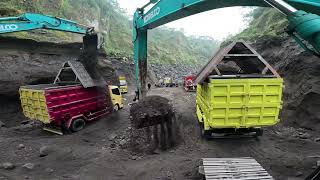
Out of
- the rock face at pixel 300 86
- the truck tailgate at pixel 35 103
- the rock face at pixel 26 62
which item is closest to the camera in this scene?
the rock face at pixel 300 86

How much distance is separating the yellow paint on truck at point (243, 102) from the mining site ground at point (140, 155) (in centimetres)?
91

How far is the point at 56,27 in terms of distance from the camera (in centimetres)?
1427

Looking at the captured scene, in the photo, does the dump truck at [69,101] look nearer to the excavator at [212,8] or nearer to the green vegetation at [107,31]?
the excavator at [212,8]

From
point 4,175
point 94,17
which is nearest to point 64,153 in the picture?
point 4,175

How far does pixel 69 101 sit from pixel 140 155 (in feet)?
15.8

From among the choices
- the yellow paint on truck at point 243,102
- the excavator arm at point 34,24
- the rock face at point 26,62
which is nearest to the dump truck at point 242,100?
the yellow paint on truck at point 243,102

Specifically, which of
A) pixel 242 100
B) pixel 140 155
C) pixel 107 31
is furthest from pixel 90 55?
pixel 107 31

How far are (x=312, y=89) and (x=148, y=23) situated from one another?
6.29 m

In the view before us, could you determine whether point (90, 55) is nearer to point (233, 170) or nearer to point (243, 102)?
point (243, 102)

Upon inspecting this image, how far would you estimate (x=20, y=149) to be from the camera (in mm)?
10344

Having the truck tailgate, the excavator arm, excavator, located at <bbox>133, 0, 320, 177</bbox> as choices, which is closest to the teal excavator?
excavator, located at <bbox>133, 0, 320, 177</bbox>

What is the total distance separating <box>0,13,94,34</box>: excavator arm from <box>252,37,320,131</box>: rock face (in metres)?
9.10

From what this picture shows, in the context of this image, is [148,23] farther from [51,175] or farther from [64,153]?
[51,175]

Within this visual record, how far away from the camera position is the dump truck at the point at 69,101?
11.9 metres
